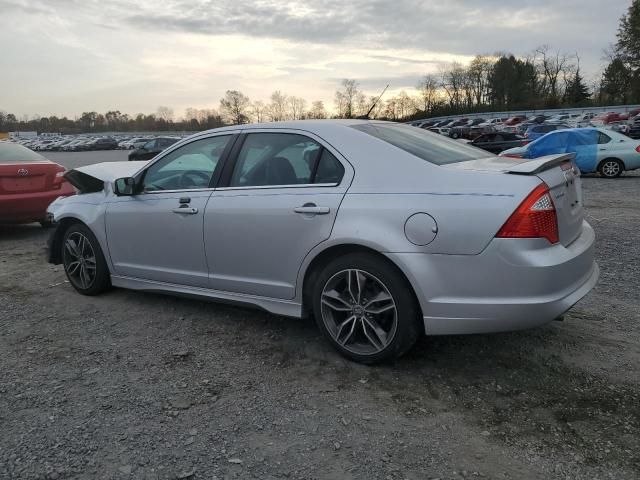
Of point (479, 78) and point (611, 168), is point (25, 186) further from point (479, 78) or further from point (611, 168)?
point (479, 78)

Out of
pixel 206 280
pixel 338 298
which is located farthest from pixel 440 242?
pixel 206 280

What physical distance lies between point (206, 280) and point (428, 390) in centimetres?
187

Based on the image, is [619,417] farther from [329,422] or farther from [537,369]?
[329,422]

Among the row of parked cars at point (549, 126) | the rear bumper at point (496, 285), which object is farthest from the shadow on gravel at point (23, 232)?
the row of parked cars at point (549, 126)

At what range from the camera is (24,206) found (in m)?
7.84

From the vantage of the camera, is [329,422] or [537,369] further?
[537,369]

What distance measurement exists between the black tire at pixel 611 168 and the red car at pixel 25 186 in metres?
13.7

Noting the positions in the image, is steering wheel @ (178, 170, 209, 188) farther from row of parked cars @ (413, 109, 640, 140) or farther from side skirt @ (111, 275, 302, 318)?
row of parked cars @ (413, 109, 640, 140)

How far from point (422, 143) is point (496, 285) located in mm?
1222

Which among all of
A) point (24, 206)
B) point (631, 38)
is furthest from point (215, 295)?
point (631, 38)

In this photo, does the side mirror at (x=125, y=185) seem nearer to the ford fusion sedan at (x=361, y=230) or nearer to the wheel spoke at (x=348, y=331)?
the ford fusion sedan at (x=361, y=230)

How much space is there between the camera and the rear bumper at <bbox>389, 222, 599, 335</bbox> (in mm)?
2941

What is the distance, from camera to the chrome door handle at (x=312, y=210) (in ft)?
11.4

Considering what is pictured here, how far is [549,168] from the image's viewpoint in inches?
127
